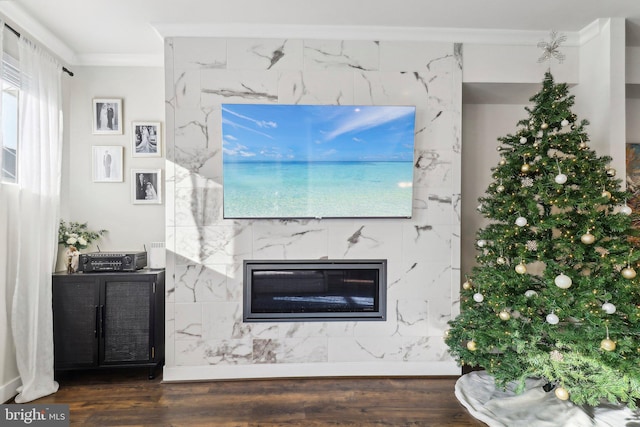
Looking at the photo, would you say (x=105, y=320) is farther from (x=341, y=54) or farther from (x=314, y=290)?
(x=341, y=54)

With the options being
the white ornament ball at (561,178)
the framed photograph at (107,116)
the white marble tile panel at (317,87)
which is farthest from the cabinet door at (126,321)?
the white ornament ball at (561,178)

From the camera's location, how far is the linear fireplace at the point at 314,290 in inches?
114

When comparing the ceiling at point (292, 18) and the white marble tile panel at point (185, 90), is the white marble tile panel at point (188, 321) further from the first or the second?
the ceiling at point (292, 18)

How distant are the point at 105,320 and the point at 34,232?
30.5 inches

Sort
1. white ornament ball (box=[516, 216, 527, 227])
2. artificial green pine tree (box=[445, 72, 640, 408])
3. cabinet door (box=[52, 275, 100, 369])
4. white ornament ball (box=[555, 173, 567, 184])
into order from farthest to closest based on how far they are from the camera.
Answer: cabinet door (box=[52, 275, 100, 369]) < white ornament ball (box=[516, 216, 527, 227]) < white ornament ball (box=[555, 173, 567, 184]) < artificial green pine tree (box=[445, 72, 640, 408])

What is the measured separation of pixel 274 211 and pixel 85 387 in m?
1.82

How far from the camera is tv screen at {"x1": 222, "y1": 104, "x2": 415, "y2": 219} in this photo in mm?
2777

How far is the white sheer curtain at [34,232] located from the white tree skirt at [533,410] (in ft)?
9.25

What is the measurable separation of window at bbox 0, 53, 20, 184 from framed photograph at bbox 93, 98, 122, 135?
0.64m

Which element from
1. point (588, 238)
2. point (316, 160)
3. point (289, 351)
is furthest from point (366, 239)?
point (588, 238)

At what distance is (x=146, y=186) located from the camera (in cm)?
326

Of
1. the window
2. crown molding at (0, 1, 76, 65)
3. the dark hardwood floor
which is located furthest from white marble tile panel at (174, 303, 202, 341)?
crown molding at (0, 1, 76, 65)

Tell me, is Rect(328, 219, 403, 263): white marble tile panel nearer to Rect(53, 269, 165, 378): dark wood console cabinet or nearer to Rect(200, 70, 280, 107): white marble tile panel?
Rect(200, 70, 280, 107): white marble tile panel

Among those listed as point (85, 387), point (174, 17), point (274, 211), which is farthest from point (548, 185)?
point (85, 387)
